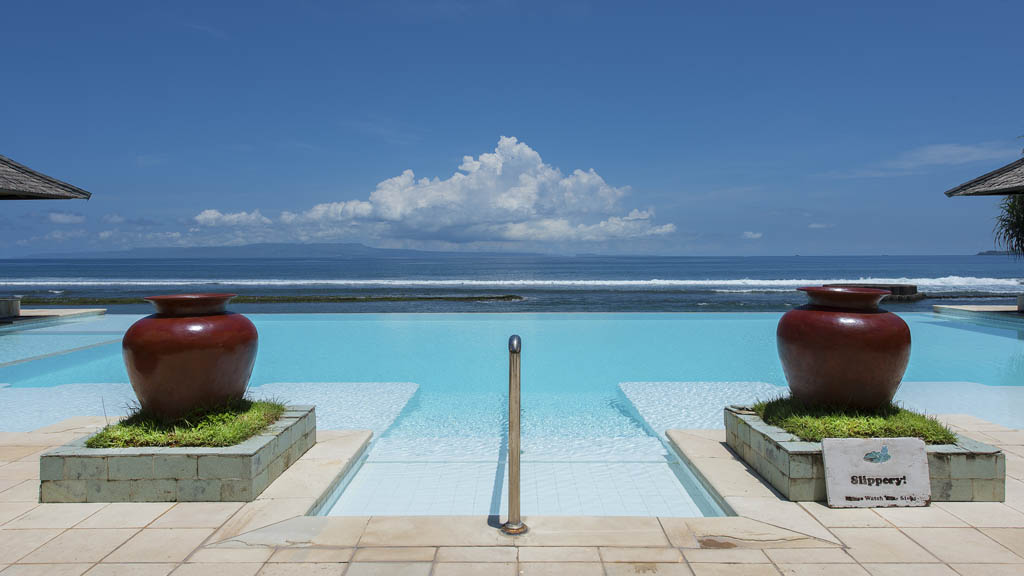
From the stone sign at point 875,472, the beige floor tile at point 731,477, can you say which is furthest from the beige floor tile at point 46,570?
the stone sign at point 875,472

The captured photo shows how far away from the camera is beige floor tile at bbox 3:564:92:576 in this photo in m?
2.58

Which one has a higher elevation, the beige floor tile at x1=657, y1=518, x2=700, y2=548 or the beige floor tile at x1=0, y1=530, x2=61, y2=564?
the beige floor tile at x1=0, y1=530, x2=61, y2=564

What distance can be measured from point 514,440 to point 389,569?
0.80 meters

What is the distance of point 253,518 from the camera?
3.14m

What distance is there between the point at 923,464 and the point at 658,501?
1.45 metres

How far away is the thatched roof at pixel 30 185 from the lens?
10453mm

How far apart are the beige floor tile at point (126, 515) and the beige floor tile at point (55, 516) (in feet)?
0.19

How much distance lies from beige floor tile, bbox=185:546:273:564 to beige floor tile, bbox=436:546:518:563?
803 mm

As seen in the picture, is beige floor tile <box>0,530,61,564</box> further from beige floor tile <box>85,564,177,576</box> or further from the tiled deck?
beige floor tile <box>85,564,177,576</box>

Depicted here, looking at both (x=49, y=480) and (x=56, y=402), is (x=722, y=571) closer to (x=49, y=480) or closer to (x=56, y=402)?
(x=49, y=480)

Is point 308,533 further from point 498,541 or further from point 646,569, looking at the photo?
point 646,569

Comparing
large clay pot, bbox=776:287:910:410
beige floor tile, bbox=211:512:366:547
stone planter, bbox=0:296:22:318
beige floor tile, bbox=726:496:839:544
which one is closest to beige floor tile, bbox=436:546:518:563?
beige floor tile, bbox=211:512:366:547

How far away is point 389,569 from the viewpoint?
2615 millimetres

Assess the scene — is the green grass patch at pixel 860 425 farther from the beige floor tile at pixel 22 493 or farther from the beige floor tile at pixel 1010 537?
the beige floor tile at pixel 22 493
